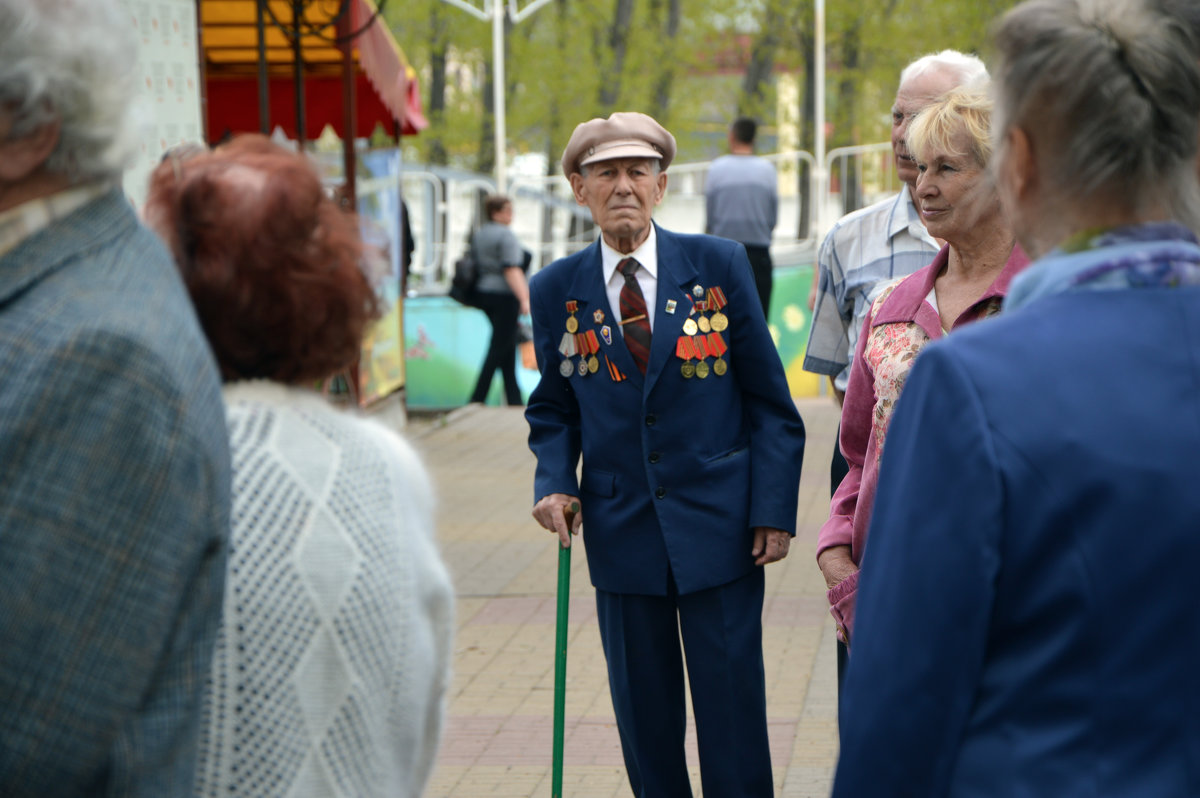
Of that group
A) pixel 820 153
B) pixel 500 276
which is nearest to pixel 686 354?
pixel 500 276

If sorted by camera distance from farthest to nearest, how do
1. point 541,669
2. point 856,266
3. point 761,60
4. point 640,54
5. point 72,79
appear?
point 761,60
point 640,54
point 541,669
point 856,266
point 72,79

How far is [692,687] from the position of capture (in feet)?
12.3

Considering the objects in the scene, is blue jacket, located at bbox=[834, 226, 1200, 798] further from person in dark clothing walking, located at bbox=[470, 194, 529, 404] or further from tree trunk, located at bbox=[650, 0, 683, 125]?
tree trunk, located at bbox=[650, 0, 683, 125]

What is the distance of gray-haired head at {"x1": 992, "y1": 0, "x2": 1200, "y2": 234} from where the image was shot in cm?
157

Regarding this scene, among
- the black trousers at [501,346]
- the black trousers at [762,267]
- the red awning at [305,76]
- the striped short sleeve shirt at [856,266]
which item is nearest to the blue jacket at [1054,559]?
the striped short sleeve shirt at [856,266]

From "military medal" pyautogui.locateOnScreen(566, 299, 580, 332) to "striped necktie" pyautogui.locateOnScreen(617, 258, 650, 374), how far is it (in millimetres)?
120

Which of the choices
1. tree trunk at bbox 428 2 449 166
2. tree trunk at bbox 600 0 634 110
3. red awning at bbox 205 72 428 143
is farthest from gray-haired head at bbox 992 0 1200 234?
tree trunk at bbox 428 2 449 166

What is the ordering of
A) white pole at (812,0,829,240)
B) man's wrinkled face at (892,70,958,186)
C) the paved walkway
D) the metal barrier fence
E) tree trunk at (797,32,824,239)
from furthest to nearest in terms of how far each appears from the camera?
tree trunk at (797,32,824,239)
white pole at (812,0,829,240)
the metal barrier fence
the paved walkway
man's wrinkled face at (892,70,958,186)

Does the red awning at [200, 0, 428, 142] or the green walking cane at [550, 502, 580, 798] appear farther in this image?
the red awning at [200, 0, 428, 142]

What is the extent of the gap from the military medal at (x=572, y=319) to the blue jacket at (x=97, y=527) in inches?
87.2

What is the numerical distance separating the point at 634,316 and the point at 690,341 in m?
0.17

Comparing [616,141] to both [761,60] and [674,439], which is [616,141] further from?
[761,60]

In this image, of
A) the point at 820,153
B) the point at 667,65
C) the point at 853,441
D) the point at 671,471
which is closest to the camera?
the point at 853,441

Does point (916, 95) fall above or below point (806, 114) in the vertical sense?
above
